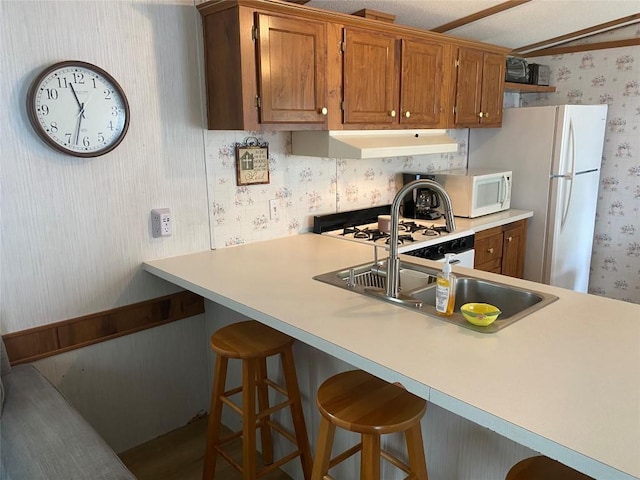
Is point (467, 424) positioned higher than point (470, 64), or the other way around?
point (470, 64)

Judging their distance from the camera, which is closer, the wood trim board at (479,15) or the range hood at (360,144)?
the range hood at (360,144)

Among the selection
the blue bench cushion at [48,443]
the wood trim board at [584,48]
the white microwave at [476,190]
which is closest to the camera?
the blue bench cushion at [48,443]

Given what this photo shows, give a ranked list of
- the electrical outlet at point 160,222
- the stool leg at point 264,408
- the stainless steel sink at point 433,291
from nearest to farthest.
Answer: the stainless steel sink at point 433,291 < the stool leg at point 264,408 < the electrical outlet at point 160,222

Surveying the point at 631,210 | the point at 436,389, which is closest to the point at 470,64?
the point at 631,210

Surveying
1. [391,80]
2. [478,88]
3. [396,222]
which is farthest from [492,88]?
[396,222]

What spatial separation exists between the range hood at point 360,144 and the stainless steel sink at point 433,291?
2.18 feet

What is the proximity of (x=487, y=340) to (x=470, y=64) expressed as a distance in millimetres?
2353

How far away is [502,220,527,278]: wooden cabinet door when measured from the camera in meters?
3.46

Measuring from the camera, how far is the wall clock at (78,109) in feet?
6.15

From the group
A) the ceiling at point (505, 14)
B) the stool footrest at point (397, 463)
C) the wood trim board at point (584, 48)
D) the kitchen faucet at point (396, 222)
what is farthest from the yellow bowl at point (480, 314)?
the wood trim board at point (584, 48)

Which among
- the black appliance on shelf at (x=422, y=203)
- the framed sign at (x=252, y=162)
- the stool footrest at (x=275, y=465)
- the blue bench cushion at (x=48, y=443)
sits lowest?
the stool footrest at (x=275, y=465)

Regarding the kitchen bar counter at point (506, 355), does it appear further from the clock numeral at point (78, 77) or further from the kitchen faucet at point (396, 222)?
the clock numeral at point (78, 77)

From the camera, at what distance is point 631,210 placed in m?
3.96

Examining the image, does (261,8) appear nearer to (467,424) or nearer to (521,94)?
(467,424)
